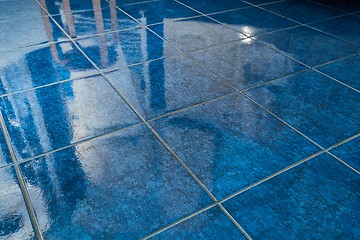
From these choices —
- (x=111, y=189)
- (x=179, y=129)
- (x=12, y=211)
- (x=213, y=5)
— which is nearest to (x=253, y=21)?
(x=213, y=5)

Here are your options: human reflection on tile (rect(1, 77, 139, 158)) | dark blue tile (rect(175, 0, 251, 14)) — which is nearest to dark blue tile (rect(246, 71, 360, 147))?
Answer: human reflection on tile (rect(1, 77, 139, 158))

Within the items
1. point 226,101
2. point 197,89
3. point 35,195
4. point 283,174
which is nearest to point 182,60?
point 197,89

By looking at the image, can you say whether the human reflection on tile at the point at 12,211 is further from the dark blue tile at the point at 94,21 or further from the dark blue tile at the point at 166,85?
the dark blue tile at the point at 94,21

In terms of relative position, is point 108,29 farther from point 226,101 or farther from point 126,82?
point 226,101

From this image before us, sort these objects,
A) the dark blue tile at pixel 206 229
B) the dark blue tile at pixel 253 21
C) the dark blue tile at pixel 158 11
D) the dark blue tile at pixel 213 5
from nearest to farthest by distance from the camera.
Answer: the dark blue tile at pixel 206 229
the dark blue tile at pixel 253 21
the dark blue tile at pixel 158 11
the dark blue tile at pixel 213 5

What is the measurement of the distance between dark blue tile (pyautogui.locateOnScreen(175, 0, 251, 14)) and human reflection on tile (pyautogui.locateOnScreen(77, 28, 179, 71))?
0.82 m

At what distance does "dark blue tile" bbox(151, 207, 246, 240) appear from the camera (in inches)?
49.3

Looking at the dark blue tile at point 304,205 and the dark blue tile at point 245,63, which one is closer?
the dark blue tile at point 304,205

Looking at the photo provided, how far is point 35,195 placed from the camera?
1421 mm

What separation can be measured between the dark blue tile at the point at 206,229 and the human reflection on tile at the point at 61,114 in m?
0.70

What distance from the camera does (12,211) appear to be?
136 centimetres

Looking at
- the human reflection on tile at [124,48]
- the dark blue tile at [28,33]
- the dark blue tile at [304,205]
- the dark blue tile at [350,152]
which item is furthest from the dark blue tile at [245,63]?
the dark blue tile at [28,33]

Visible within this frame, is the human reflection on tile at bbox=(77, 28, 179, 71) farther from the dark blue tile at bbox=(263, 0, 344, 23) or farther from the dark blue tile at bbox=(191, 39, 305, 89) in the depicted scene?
the dark blue tile at bbox=(263, 0, 344, 23)

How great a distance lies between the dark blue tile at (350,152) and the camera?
1.59m
